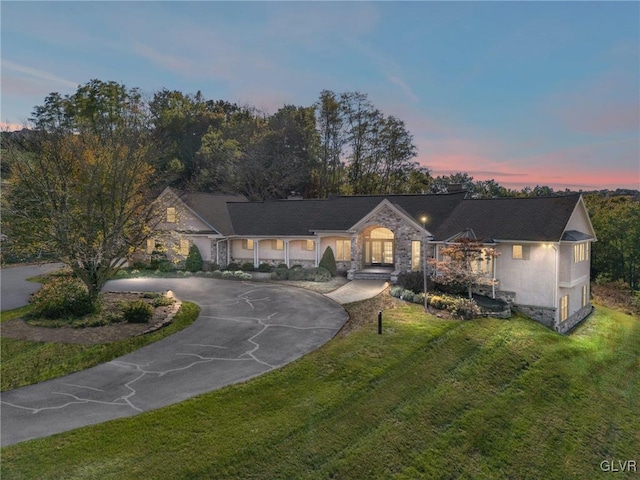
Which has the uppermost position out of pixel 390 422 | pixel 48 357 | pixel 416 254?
pixel 416 254

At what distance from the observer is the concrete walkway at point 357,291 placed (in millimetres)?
21034

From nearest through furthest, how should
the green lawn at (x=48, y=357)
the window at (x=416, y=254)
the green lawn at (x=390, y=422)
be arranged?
the green lawn at (x=390, y=422) < the green lawn at (x=48, y=357) < the window at (x=416, y=254)

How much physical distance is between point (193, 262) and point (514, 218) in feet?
72.0

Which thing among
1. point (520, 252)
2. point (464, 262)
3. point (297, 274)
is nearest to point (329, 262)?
point (297, 274)

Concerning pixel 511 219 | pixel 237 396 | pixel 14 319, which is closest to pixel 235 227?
pixel 14 319

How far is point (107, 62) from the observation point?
26328mm

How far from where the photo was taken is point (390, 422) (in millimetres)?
10039

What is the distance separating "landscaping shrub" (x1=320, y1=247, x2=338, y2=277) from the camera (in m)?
27.4

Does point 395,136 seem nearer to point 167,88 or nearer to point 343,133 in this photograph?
point 343,133

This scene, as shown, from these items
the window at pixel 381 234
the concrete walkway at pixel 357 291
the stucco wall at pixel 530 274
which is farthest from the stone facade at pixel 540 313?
the window at pixel 381 234

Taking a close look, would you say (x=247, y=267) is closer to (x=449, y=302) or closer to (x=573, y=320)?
(x=449, y=302)

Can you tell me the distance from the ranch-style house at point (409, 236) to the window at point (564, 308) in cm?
6

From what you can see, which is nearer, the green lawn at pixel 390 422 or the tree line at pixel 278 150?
the green lawn at pixel 390 422

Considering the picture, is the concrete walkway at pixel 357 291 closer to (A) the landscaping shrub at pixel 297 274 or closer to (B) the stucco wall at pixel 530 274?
(A) the landscaping shrub at pixel 297 274
